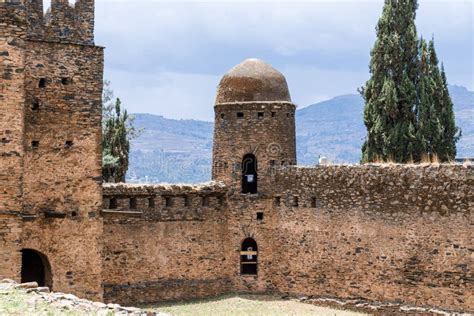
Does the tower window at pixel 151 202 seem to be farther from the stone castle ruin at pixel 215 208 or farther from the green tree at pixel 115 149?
the green tree at pixel 115 149

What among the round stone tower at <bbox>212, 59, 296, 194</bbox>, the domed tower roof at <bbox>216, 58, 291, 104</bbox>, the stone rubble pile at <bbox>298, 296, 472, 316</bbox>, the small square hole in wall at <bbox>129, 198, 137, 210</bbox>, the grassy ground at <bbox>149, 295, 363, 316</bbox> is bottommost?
the grassy ground at <bbox>149, 295, 363, 316</bbox>

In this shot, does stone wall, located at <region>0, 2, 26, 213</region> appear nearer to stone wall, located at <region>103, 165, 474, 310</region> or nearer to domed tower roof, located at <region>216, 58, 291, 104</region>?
stone wall, located at <region>103, 165, 474, 310</region>

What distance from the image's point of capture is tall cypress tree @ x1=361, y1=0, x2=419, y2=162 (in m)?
33.9

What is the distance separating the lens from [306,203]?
26.7m

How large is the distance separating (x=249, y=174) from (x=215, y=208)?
193 centimetres

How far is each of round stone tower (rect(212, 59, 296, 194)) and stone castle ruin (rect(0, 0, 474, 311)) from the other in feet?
0.17

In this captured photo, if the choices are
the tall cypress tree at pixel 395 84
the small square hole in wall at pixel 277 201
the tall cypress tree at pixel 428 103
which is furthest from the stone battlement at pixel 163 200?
the tall cypress tree at pixel 428 103

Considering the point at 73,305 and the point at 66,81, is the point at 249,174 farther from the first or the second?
the point at 73,305

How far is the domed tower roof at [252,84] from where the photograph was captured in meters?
28.5

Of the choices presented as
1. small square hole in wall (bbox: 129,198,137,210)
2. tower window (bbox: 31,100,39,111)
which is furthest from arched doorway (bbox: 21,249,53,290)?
small square hole in wall (bbox: 129,198,137,210)

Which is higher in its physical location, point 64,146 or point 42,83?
point 42,83

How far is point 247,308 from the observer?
83.1ft

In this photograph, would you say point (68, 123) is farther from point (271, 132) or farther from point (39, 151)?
point (271, 132)

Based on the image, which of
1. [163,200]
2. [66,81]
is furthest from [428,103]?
[66,81]
